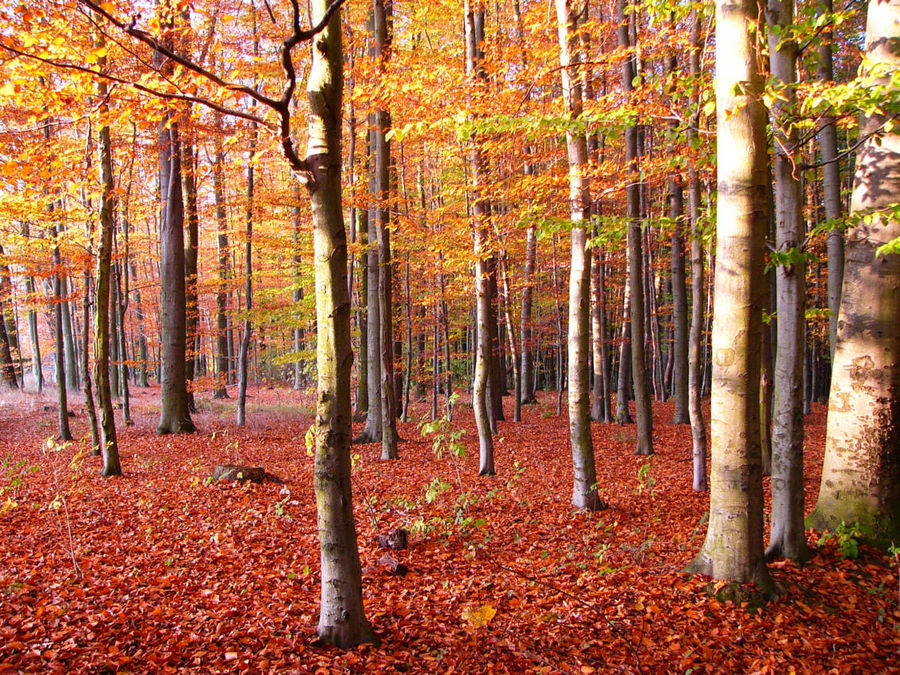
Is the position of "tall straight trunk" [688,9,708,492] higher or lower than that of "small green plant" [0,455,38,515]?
higher

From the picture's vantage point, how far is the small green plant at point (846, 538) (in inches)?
180

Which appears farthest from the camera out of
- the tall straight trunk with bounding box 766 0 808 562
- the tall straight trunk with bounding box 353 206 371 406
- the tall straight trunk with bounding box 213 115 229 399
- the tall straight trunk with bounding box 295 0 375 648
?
the tall straight trunk with bounding box 353 206 371 406

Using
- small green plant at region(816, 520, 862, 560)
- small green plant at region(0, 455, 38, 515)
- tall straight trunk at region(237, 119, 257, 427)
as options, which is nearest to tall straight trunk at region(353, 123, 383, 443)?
tall straight trunk at region(237, 119, 257, 427)

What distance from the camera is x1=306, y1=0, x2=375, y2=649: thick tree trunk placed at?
Result: 10.5 ft

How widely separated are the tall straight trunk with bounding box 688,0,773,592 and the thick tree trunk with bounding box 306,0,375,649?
265 centimetres

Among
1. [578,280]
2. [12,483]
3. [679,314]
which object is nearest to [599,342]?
[679,314]

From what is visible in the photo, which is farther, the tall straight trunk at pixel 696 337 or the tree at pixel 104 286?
the tree at pixel 104 286

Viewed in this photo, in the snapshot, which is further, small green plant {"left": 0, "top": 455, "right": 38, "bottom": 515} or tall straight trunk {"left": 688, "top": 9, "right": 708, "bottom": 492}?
tall straight trunk {"left": 688, "top": 9, "right": 708, "bottom": 492}

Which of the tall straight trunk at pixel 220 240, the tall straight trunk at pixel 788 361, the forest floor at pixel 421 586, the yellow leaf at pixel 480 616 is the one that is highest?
the tall straight trunk at pixel 220 240

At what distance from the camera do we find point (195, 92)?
404 centimetres

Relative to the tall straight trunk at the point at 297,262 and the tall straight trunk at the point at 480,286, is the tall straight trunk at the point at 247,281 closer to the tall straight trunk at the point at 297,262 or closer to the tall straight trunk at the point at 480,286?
the tall straight trunk at the point at 297,262

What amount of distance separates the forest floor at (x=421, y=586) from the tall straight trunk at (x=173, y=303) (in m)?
4.25

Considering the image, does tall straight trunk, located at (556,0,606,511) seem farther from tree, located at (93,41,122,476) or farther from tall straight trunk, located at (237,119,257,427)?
tall straight trunk, located at (237,119,257,427)

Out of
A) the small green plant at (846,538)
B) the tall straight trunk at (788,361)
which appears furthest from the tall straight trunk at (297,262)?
the small green plant at (846,538)
